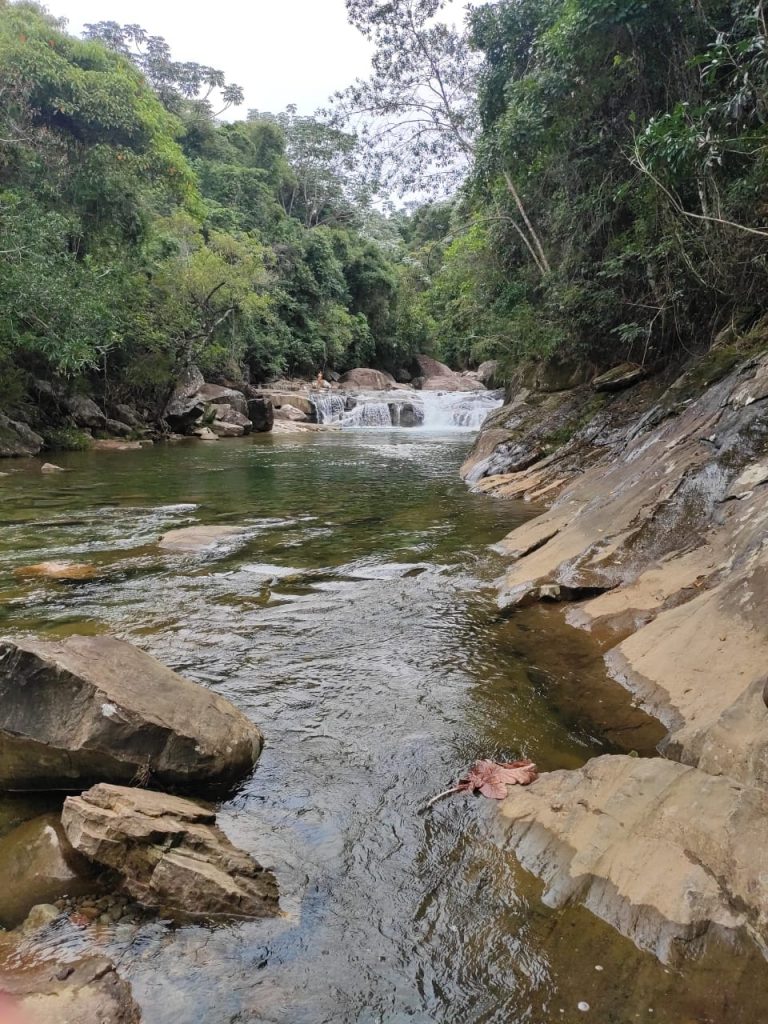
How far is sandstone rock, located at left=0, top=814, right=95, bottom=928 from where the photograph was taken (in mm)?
2270

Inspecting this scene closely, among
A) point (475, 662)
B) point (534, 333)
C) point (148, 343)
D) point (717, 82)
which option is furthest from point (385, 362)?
point (475, 662)

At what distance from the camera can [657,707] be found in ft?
11.7

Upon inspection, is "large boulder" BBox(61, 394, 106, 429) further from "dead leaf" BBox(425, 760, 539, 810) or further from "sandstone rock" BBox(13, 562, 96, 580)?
"dead leaf" BBox(425, 760, 539, 810)

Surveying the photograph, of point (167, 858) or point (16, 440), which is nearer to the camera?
point (167, 858)

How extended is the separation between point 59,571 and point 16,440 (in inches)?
480

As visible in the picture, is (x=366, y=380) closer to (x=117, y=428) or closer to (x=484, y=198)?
(x=117, y=428)

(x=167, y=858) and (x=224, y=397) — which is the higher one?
(x=224, y=397)

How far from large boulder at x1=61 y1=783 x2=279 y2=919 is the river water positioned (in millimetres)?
86

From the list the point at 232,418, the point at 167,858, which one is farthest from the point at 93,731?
the point at 232,418

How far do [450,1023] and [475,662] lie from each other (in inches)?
103

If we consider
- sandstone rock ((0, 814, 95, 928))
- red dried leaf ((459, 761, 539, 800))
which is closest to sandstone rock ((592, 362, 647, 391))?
red dried leaf ((459, 761, 539, 800))

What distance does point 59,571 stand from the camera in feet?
21.1

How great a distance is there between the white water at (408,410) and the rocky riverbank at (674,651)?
1992 centimetres

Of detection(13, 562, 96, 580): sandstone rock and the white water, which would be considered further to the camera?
the white water
